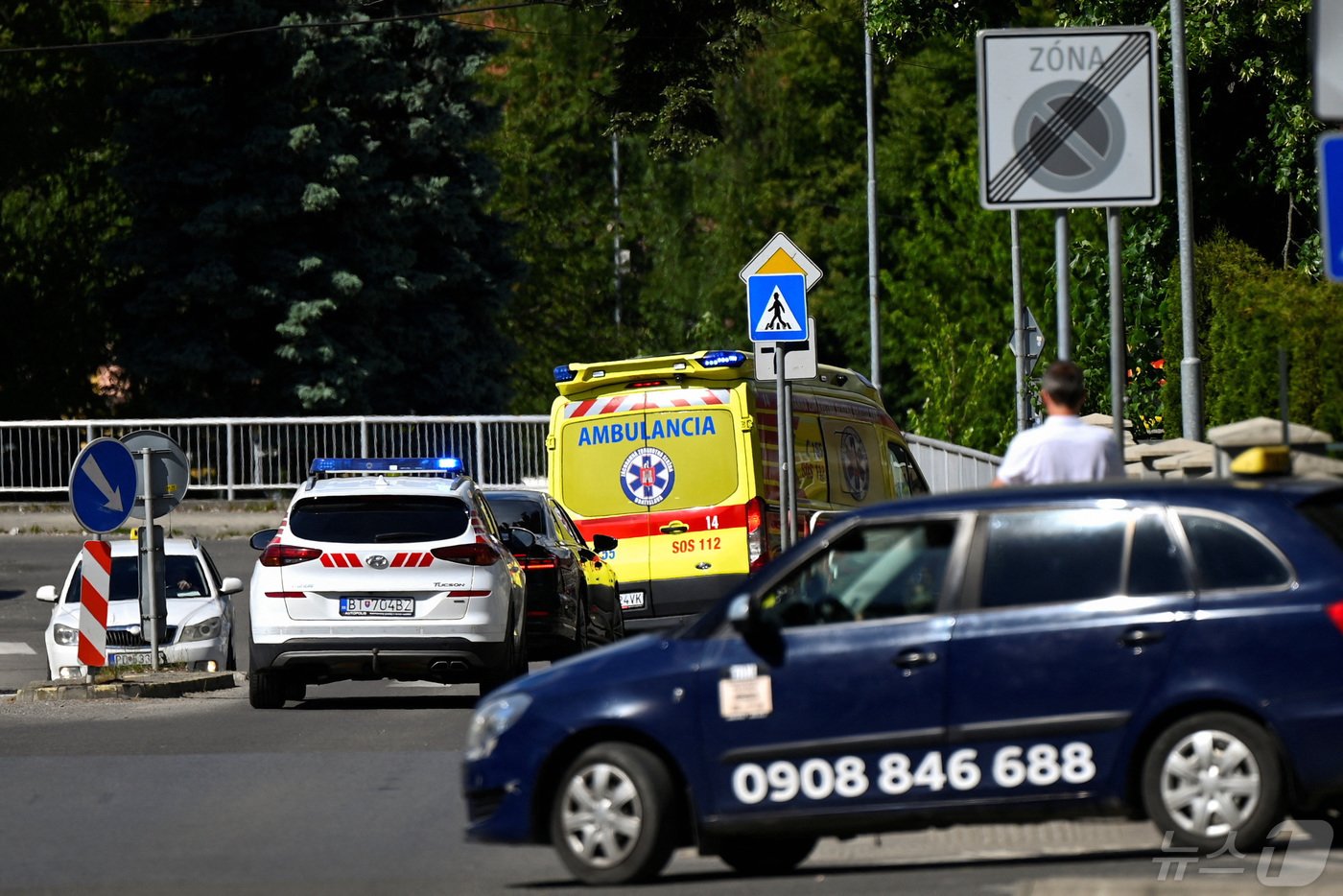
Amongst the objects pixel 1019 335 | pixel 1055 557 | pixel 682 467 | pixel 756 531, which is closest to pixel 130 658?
pixel 682 467

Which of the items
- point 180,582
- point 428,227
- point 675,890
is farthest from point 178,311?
point 675,890

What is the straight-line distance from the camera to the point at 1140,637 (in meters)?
8.91

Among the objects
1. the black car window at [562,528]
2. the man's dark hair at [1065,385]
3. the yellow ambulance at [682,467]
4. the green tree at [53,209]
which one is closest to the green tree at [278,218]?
the green tree at [53,209]

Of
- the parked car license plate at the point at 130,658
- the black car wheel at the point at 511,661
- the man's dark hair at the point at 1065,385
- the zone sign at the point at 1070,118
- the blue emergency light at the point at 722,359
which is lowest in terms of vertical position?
the parked car license plate at the point at 130,658

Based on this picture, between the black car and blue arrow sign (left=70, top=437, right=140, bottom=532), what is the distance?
2.98 m

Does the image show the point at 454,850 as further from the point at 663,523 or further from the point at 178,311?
the point at 178,311

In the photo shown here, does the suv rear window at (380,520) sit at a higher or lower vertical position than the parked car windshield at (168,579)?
higher

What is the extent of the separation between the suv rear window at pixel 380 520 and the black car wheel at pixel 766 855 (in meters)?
7.76

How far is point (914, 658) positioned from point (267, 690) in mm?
9605

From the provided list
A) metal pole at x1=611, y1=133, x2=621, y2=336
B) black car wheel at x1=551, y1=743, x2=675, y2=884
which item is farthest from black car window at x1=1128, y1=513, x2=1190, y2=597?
metal pole at x1=611, y1=133, x2=621, y2=336

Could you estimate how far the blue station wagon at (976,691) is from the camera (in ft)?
28.9

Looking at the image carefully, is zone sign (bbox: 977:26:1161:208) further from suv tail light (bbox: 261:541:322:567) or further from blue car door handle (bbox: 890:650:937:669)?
suv tail light (bbox: 261:541:322:567)

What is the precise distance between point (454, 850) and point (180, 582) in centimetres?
1506

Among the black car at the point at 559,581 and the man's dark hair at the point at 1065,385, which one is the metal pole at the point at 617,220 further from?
the man's dark hair at the point at 1065,385
